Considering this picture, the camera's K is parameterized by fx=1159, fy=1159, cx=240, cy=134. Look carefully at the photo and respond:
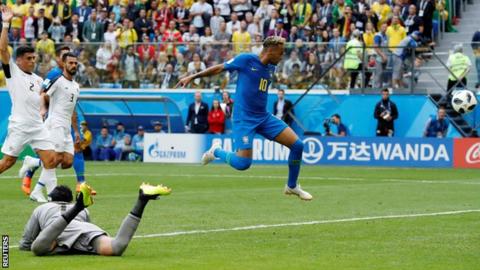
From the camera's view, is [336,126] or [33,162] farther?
[336,126]

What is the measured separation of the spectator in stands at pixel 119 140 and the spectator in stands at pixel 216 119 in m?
2.97

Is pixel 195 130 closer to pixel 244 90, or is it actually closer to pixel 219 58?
pixel 219 58

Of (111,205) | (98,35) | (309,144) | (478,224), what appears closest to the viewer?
(478,224)

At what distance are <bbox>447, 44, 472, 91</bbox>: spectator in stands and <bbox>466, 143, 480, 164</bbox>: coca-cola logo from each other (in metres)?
3.78

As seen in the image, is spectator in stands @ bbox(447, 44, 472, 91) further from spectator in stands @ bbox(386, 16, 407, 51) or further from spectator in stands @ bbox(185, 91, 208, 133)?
spectator in stands @ bbox(185, 91, 208, 133)

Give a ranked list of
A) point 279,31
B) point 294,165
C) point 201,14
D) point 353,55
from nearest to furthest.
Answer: point 294,165
point 353,55
point 279,31
point 201,14

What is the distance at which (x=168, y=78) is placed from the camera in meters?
38.8

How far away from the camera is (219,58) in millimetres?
37688

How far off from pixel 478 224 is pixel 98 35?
1041 inches

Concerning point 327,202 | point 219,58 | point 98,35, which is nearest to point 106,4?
point 98,35

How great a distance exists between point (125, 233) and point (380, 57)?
82.8ft

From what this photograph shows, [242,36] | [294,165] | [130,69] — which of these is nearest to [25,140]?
[294,165]

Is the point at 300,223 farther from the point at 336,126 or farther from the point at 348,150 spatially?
the point at 336,126

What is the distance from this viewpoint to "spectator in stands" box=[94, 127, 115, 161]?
Result: 3822 cm
